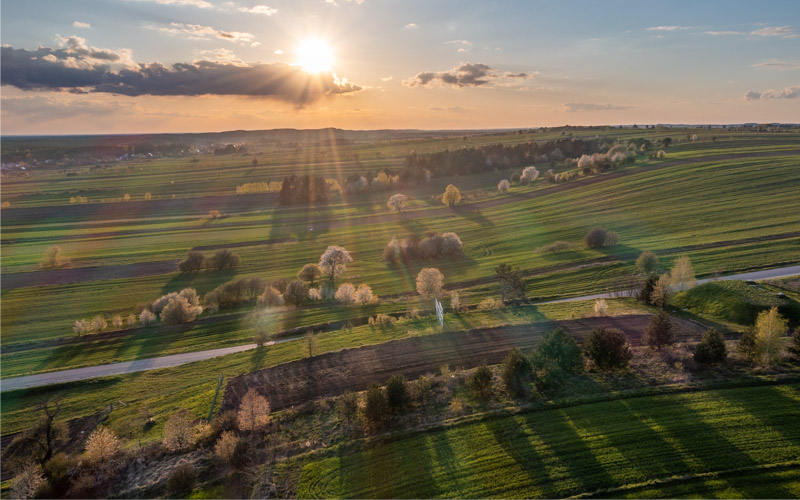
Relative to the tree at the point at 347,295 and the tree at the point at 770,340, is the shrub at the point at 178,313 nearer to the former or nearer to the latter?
the tree at the point at 347,295

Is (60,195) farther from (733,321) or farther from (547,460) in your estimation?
(733,321)

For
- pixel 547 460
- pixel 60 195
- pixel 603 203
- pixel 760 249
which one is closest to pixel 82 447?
pixel 547 460

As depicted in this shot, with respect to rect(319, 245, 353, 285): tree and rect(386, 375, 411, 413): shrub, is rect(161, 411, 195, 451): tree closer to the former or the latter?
rect(386, 375, 411, 413): shrub

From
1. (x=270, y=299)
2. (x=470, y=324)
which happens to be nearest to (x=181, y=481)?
(x=470, y=324)

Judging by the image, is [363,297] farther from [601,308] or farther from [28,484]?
[28,484]

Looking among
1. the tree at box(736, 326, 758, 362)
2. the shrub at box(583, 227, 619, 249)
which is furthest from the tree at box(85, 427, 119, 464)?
the shrub at box(583, 227, 619, 249)

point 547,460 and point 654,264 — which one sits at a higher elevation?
point 654,264

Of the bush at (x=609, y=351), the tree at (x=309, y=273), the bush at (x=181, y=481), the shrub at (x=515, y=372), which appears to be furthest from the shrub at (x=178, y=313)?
the bush at (x=609, y=351)
